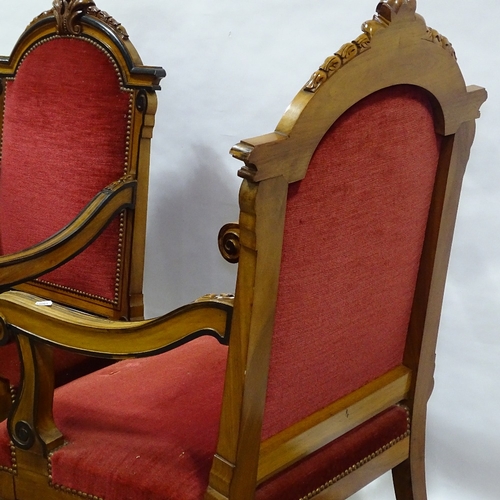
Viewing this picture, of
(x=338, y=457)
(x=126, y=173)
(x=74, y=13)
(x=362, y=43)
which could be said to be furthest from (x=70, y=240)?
(x=362, y=43)

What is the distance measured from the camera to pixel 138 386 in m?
1.35

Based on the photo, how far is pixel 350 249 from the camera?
1.07 meters

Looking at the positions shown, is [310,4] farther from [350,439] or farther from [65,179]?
[350,439]

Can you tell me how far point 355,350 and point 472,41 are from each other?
2.42 feet

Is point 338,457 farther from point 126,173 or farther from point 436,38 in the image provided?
point 126,173

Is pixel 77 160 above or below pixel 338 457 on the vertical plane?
above

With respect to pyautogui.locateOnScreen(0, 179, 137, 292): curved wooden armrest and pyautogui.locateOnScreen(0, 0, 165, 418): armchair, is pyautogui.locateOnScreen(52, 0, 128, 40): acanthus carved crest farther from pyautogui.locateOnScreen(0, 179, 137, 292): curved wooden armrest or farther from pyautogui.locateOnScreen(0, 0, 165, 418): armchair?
pyautogui.locateOnScreen(0, 179, 137, 292): curved wooden armrest

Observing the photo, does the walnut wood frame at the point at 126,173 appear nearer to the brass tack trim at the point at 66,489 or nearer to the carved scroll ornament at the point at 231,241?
the brass tack trim at the point at 66,489

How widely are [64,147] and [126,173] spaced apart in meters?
0.18

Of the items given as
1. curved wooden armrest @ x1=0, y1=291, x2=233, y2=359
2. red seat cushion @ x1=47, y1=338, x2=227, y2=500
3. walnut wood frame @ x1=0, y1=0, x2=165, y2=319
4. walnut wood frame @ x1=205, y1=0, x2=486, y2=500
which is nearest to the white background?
walnut wood frame @ x1=0, y1=0, x2=165, y2=319

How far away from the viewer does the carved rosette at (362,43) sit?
3.00 feet

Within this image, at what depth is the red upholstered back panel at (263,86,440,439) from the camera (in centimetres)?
98

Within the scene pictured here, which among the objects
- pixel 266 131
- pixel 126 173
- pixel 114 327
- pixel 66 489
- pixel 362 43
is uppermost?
pixel 266 131

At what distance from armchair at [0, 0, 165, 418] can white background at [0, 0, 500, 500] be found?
256 mm
